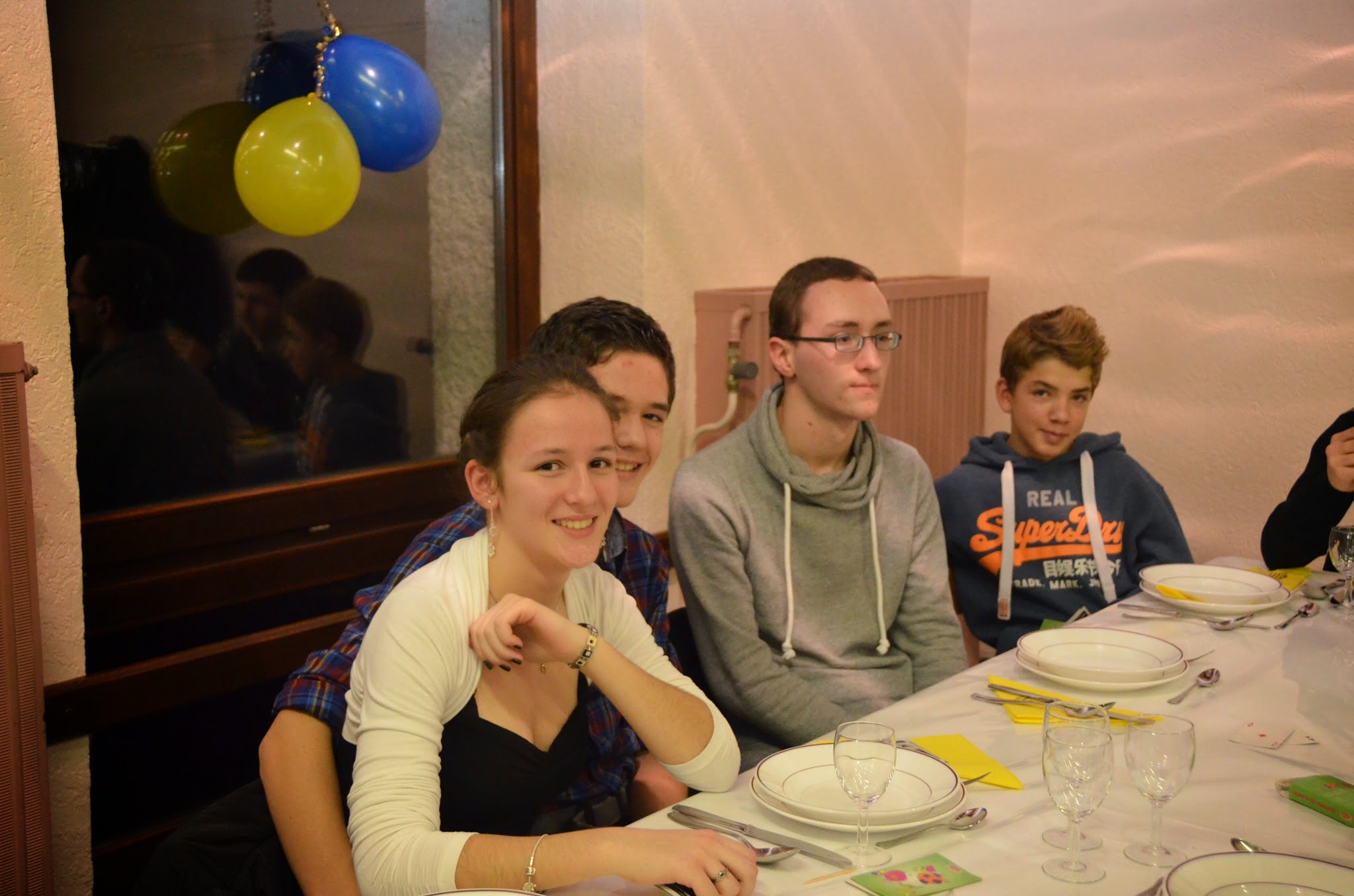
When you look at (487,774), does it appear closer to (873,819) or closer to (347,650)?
(347,650)

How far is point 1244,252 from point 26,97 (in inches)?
127

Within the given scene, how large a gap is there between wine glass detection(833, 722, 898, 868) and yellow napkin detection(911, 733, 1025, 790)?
0.19m

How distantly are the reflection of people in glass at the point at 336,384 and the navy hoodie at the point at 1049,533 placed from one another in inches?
51.8

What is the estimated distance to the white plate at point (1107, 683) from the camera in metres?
1.66

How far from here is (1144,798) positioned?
1288 mm

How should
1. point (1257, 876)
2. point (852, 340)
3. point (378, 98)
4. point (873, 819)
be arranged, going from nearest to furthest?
1. point (1257, 876)
2. point (873, 819)
3. point (378, 98)
4. point (852, 340)

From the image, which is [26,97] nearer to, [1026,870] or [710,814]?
[710,814]

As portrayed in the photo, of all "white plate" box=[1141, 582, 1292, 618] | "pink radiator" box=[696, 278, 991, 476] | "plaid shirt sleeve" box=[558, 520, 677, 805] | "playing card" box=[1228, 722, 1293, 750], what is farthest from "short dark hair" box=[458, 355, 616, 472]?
"pink radiator" box=[696, 278, 991, 476]

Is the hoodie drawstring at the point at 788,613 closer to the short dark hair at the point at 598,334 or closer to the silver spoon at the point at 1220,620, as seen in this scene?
the short dark hair at the point at 598,334

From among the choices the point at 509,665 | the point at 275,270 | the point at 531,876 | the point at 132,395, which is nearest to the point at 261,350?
the point at 275,270

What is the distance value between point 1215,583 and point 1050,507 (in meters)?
0.45

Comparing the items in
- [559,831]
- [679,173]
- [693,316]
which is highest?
[679,173]

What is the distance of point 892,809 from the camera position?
49.5 inches

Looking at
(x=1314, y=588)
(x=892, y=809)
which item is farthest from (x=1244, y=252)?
(x=892, y=809)
